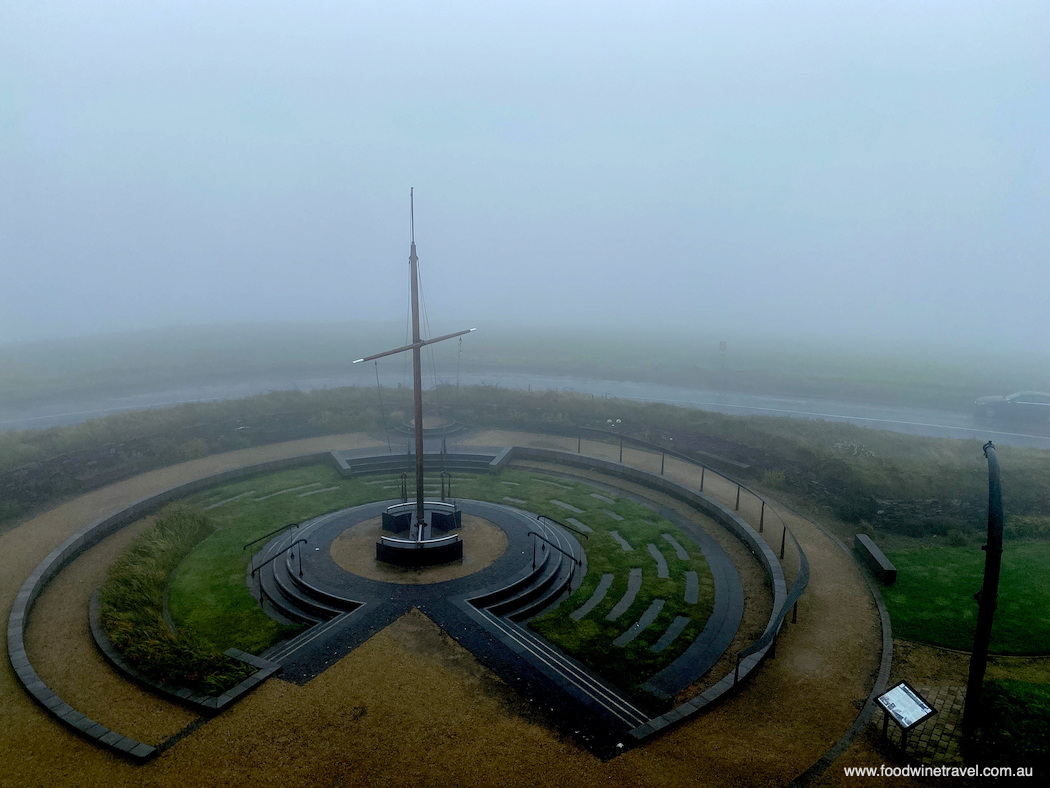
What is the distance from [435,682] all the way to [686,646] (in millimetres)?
5806

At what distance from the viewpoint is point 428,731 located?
400 inches

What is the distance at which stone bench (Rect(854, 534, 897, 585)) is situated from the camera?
15.9 metres

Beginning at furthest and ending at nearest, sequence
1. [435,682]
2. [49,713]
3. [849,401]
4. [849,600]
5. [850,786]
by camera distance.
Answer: [849,401] → [849,600] → [435,682] → [49,713] → [850,786]

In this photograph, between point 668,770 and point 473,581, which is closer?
point 668,770

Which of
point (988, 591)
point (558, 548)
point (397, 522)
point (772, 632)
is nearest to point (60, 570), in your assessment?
point (397, 522)

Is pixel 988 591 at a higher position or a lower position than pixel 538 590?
higher

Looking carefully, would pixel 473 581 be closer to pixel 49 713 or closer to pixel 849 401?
pixel 49 713

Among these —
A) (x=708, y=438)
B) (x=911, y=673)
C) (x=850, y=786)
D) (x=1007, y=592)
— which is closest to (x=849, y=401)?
(x=708, y=438)

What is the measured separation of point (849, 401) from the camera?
167ft

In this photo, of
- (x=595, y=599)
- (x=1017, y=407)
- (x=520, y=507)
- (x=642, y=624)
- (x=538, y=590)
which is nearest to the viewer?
(x=642, y=624)

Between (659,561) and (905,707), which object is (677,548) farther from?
(905,707)

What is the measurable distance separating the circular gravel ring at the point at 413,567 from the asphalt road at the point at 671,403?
1199 inches

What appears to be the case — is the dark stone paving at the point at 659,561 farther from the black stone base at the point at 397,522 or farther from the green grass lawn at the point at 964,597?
the black stone base at the point at 397,522

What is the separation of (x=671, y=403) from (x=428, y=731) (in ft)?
132
